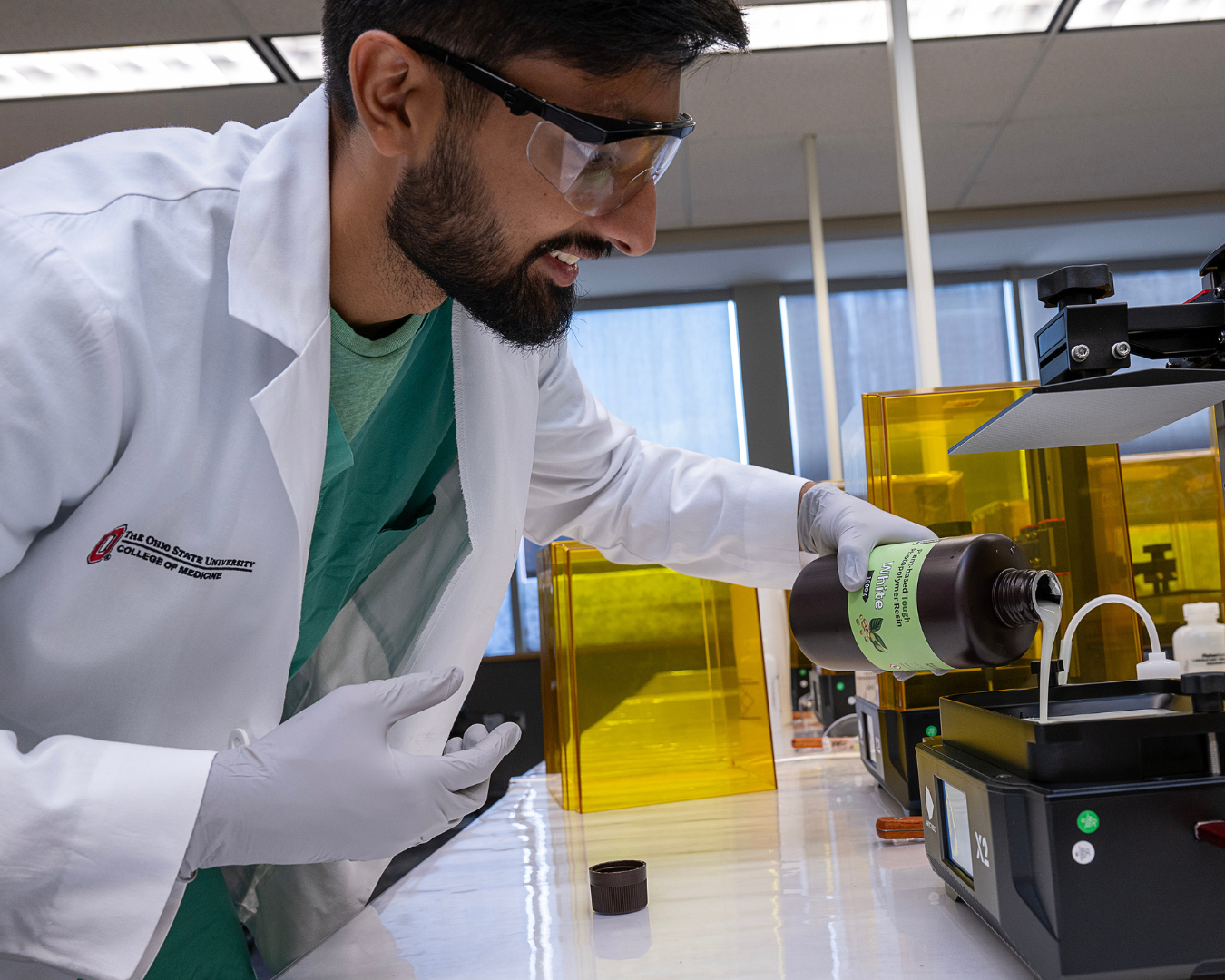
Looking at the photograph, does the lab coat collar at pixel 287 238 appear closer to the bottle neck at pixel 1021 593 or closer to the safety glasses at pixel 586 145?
the safety glasses at pixel 586 145

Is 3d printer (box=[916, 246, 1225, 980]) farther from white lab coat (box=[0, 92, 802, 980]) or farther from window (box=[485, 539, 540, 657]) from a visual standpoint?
window (box=[485, 539, 540, 657])

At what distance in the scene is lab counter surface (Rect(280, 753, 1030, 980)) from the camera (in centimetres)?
83

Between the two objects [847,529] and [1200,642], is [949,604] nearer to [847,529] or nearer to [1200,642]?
[847,529]

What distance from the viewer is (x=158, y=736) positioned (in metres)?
0.81

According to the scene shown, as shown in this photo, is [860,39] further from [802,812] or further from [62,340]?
[62,340]

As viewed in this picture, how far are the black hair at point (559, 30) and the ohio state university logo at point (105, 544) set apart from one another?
476 millimetres

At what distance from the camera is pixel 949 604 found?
2.78ft

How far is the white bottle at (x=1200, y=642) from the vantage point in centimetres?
153

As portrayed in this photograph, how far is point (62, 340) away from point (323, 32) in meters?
0.44

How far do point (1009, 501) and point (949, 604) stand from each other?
0.61 metres

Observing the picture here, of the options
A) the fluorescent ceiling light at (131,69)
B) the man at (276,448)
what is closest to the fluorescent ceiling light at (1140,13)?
the fluorescent ceiling light at (131,69)

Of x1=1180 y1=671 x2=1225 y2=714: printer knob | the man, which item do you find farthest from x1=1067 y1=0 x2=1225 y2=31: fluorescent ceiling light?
x1=1180 y1=671 x2=1225 y2=714: printer knob

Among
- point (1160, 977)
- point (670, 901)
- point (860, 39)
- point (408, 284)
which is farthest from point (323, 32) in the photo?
point (860, 39)

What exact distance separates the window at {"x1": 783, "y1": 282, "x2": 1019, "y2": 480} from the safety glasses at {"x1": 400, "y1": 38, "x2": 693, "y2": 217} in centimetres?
510
